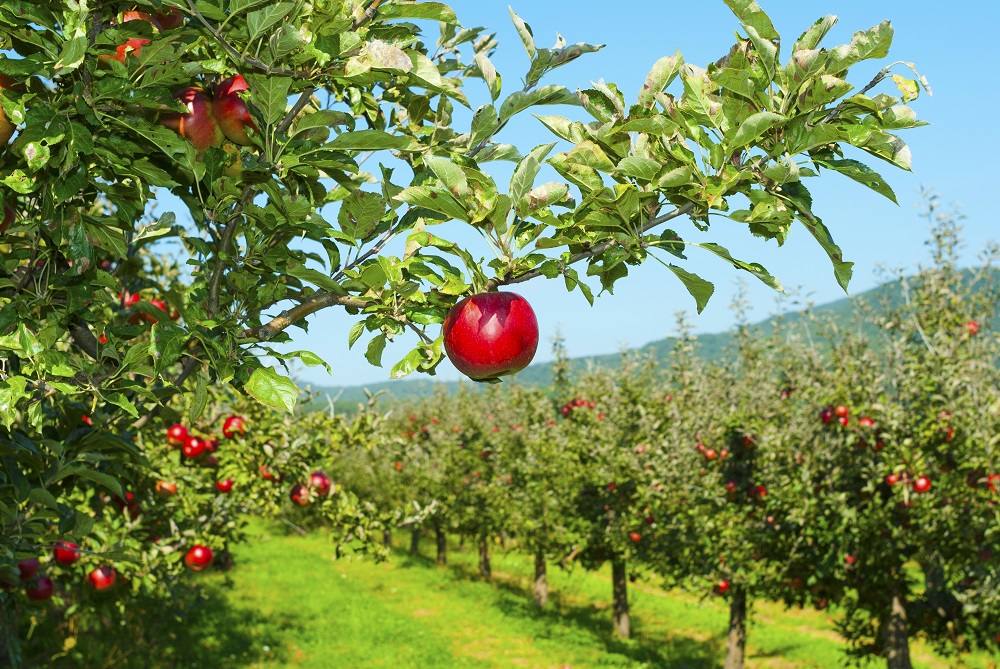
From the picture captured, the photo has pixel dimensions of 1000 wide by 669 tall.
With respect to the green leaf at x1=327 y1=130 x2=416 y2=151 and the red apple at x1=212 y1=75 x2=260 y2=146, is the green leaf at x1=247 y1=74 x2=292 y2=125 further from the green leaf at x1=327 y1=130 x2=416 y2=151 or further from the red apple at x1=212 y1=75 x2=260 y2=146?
the red apple at x1=212 y1=75 x2=260 y2=146

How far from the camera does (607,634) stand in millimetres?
15586

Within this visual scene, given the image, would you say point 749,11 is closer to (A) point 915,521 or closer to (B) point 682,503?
(A) point 915,521

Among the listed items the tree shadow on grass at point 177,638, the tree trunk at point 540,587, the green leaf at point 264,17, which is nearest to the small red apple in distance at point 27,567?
the green leaf at point 264,17

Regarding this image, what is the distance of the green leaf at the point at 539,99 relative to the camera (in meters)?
1.92

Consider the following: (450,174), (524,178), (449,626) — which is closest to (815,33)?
(524,178)

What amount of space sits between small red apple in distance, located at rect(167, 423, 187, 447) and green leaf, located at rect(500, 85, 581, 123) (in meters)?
4.78

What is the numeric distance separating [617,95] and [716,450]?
11.0 m

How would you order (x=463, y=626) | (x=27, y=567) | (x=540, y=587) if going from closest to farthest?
(x=27, y=567)
(x=463, y=626)
(x=540, y=587)

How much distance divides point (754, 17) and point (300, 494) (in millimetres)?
5579

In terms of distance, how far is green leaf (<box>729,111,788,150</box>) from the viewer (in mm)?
1474

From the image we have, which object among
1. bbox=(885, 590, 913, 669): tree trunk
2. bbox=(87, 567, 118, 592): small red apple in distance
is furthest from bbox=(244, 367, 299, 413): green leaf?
bbox=(885, 590, 913, 669): tree trunk

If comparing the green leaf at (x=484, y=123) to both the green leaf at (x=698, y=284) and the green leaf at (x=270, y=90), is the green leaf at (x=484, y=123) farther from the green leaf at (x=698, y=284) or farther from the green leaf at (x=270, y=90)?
the green leaf at (x=698, y=284)

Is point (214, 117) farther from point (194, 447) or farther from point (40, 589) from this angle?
point (194, 447)

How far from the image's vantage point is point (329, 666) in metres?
12.1
